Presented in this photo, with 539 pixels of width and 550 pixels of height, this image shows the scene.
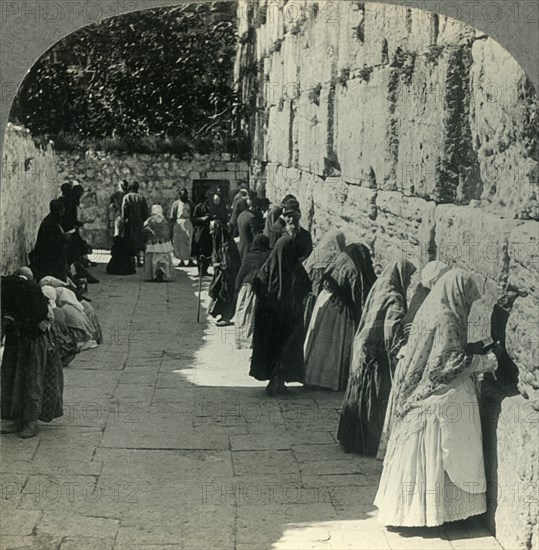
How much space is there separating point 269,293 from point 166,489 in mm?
1123

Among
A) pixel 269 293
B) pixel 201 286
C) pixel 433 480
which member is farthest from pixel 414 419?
pixel 201 286

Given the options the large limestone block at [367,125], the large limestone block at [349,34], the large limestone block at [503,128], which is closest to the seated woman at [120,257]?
the large limestone block at [367,125]

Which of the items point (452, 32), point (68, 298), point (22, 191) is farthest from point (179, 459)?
point (452, 32)

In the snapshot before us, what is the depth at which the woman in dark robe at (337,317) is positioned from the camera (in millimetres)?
5047

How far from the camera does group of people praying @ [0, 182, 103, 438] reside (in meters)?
4.93

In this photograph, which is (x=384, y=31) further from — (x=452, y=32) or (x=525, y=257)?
(x=525, y=257)

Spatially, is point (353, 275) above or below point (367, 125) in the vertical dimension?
below

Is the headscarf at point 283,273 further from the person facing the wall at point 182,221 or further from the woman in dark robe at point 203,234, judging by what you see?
the person facing the wall at point 182,221

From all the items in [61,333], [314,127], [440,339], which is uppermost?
[314,127]

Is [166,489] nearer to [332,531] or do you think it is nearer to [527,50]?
[332,531]

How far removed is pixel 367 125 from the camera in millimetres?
4930

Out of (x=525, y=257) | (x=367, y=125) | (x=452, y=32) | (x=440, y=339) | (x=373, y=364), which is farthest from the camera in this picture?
(x=373, y=364)

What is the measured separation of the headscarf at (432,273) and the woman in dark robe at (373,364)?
0.27 feet

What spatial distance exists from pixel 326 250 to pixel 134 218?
1.00 meters
